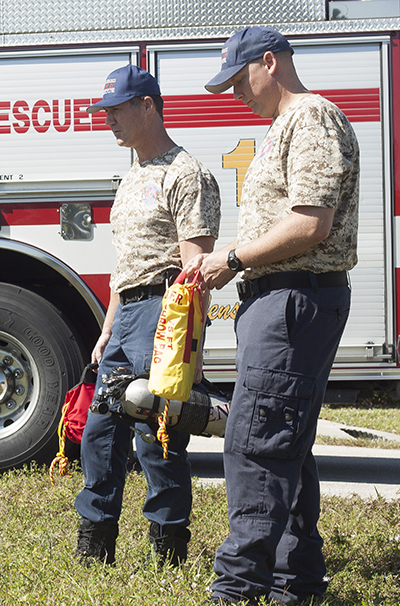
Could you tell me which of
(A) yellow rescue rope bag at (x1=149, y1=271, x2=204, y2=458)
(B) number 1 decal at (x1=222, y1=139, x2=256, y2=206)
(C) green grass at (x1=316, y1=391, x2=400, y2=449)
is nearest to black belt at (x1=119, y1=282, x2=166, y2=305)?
Answer: (A) yellow rescue rope bag at (x1=149, y1=271, x2=204, y2=458)

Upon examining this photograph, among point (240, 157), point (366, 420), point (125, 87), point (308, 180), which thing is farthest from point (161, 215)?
point (366, 420)

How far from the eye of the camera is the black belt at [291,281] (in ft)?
6.99

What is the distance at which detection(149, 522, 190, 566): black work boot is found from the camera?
262 cm

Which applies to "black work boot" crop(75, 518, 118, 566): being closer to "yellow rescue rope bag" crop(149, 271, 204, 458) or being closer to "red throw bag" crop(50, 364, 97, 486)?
"red throw bag" crop(50, 364, 97, 486)

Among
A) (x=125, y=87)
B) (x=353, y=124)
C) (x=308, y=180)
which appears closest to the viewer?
(x=308, y=180)

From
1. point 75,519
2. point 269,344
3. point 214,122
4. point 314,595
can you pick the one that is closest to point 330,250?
point 269,344

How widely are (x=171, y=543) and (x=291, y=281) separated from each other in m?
1.19

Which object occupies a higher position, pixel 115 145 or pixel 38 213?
pixel 115 145

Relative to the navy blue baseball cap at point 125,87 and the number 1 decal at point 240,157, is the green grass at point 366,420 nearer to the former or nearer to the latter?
the number 1 decal at point 240,157

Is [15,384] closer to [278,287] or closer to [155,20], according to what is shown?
[155,20]

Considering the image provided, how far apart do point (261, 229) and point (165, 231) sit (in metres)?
0.61

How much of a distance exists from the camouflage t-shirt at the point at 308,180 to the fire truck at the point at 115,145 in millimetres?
2035

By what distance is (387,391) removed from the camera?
4.48 metres

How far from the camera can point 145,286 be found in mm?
2703
